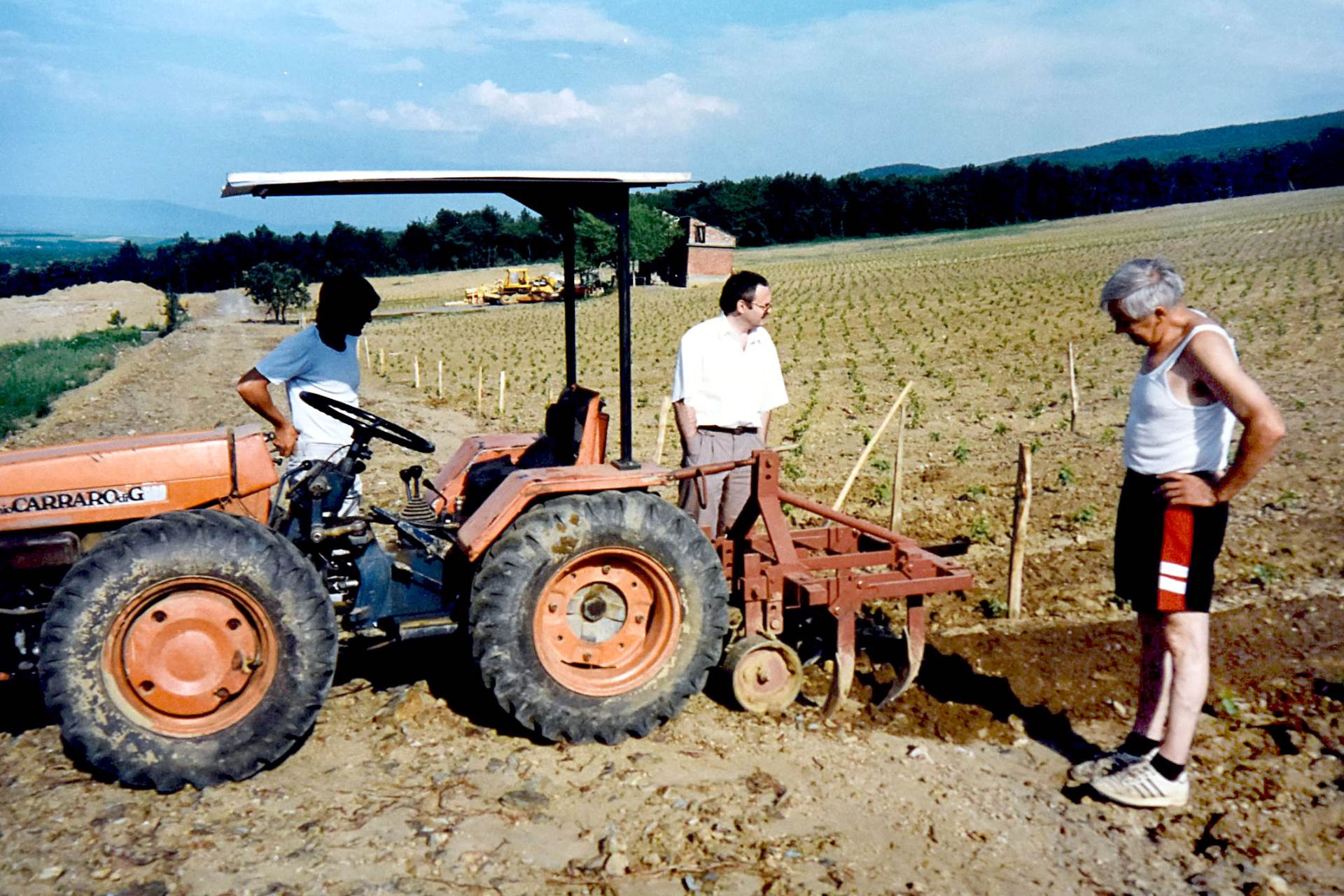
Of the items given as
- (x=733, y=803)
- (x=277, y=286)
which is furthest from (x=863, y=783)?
(x=277, y=286)

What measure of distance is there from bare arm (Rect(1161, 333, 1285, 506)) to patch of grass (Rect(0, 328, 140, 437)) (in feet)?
44.9

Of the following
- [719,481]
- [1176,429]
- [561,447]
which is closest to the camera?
[1176,429]

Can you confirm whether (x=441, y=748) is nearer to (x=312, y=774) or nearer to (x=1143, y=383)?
(x=312, y=774)

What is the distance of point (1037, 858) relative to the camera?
133 inches

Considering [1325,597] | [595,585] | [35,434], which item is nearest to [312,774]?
[595,585]

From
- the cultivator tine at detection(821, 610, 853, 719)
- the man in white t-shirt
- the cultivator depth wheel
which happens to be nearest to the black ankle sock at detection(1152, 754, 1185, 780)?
the cultivator tine at detection(821, 610, 853, 719)

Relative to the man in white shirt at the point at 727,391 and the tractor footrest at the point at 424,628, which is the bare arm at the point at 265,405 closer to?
the tractor footrest at the point at 424,628

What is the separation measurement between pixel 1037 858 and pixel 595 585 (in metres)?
1.91

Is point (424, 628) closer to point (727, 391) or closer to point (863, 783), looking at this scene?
point (863, 783)

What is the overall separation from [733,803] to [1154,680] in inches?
66.4

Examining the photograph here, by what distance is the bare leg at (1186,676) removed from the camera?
3.66 m

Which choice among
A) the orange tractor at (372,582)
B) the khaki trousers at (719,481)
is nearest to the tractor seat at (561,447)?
the orange tractor at (372,582)

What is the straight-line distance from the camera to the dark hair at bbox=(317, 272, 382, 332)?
4.41 metres

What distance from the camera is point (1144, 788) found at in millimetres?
3686
